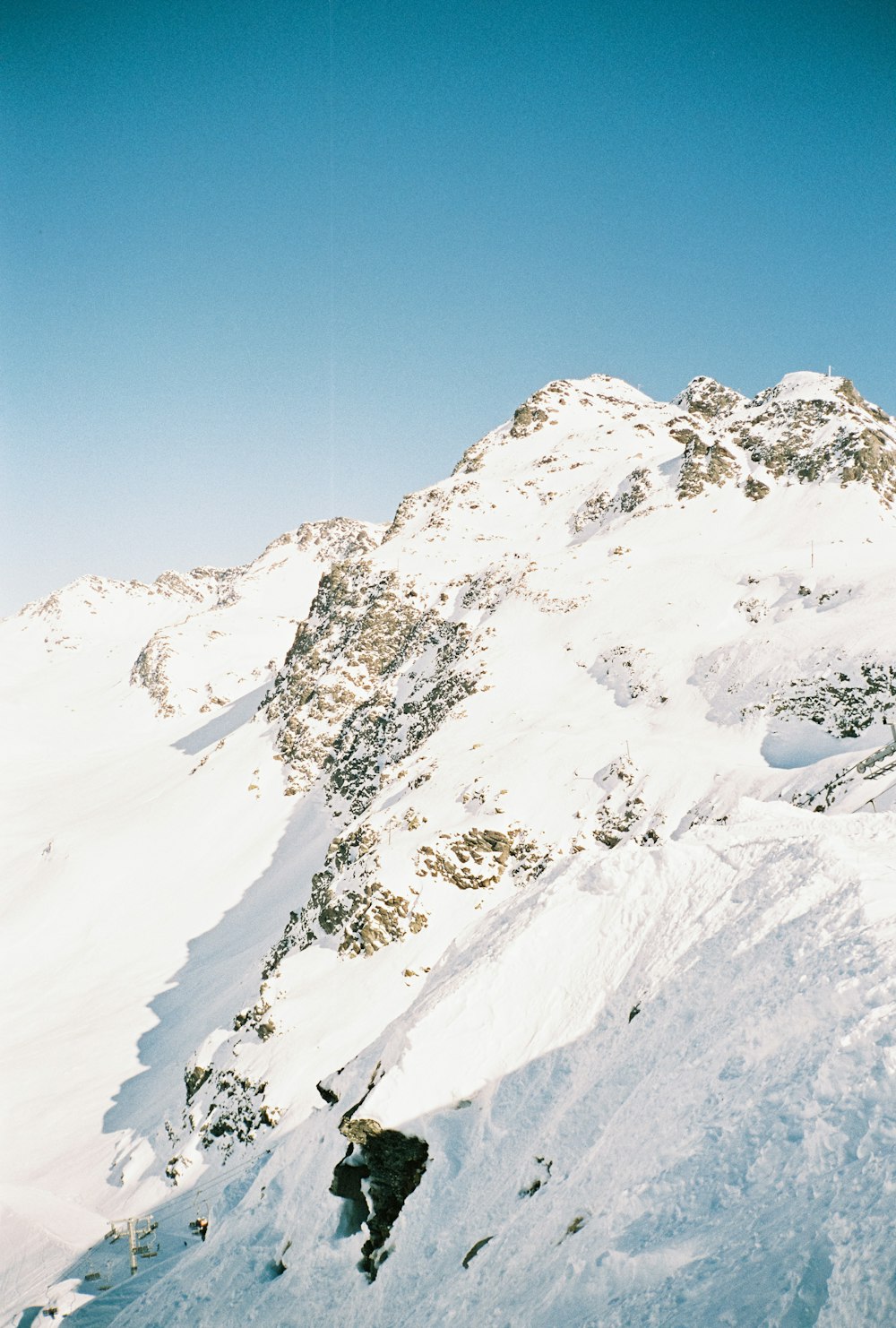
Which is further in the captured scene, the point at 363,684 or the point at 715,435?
the point at 715,435

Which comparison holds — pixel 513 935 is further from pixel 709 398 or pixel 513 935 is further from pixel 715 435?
pixel 709 398

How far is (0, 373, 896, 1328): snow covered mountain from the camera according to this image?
24.0ft

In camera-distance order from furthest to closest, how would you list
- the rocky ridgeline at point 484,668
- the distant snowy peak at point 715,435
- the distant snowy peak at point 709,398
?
the distant snowy peak at point 709,398 < the distant snowy peak at point 715,435 < the rocky ridgeline at point 484,668

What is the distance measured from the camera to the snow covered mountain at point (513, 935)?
7316 mm

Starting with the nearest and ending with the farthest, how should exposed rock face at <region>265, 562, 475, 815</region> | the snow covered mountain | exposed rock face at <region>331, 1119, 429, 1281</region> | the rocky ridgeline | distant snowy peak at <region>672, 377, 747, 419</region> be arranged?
the snow covered mountain, exposed rock face at <region>331, 1119, 429, 1281</region>, the rocky ridgeline, exposed rock face at <region>265, 562, 475, 815</region>, distant snowy peak at <region>672, 377, 747, 419</region>

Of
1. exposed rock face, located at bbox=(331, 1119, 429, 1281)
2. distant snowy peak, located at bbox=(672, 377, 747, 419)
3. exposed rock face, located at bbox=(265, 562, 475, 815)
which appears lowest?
exposed rock face, located at bbox=(331, 1119, 429, 1281)

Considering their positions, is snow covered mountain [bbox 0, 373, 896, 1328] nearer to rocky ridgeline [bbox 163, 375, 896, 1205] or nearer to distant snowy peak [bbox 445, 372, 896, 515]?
rocky ridgeline [bbox 163, 375, 896, 1205]

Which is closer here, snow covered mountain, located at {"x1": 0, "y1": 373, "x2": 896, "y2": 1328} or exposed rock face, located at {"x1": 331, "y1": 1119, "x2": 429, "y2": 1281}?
snow covered mountain, located at {"x1": 0, "y1": 373, "x2": 896, "y2": 1328}

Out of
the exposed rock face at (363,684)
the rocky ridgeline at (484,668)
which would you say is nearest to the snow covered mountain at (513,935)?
the rocky ridgeline at (484,668)

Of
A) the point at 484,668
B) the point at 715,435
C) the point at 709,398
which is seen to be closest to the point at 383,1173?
the point at 484,668

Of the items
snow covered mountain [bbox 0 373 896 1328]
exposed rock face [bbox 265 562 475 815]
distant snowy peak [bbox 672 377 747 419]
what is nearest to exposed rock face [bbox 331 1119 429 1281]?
snow covered mountain [bbox 0 373 896 1328]

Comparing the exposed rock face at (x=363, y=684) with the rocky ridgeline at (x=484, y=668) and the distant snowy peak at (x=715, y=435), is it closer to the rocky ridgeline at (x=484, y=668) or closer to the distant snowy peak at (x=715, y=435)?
the rocky ridgeline at (x=484, y=668)

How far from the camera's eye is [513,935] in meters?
13.2

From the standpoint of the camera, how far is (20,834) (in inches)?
2115
